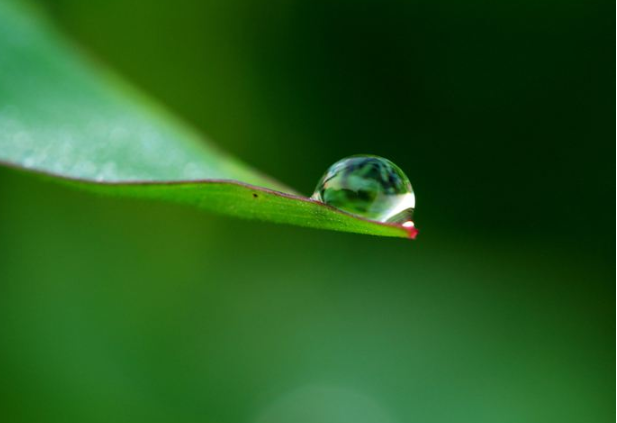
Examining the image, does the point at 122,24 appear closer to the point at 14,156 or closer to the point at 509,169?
the point at 509,169

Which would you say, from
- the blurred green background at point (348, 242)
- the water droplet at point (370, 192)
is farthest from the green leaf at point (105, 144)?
the blurred green background at point (348, 242)

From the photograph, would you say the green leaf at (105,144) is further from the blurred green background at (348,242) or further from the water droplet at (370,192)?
the blurred green background at (348,242)

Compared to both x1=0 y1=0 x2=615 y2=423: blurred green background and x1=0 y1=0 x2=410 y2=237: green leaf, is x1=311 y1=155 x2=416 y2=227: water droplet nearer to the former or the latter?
x1=0 y1=0 x2=410 y2=237: green leaf

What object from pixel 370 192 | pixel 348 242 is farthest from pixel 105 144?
pixel 348 242

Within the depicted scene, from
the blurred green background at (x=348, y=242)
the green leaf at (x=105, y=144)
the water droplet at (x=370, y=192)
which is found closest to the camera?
the green leaf at (x=105, y=144)

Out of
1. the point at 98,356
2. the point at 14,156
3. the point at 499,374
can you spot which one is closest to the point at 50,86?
the point at 14,156

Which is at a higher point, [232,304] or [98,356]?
[232,304]
